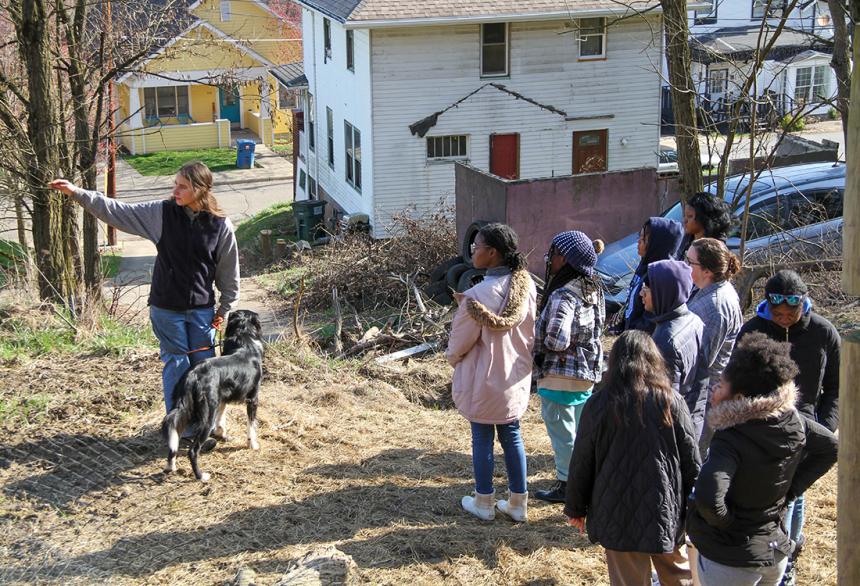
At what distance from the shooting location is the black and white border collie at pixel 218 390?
580 cm

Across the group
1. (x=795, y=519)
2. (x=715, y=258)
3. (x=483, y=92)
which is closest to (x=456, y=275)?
(x=715, y=258)

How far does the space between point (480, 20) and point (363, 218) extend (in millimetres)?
5508

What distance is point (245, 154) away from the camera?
120 feet

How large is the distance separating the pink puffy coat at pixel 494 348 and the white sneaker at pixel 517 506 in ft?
1.60

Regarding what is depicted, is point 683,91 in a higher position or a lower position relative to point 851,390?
higher

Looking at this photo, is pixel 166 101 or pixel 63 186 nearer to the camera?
pixel 63 186

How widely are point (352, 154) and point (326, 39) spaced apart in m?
4.03

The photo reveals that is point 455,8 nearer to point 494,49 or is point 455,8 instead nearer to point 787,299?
point 494,49

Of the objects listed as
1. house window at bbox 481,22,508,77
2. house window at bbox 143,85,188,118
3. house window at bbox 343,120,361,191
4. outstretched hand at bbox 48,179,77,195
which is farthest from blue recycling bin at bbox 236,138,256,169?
outstretched hand at bbox 48,179,77,195

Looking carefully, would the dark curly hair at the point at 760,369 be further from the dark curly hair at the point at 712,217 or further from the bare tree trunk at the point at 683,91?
the bare tree trunk at the point at 683,91

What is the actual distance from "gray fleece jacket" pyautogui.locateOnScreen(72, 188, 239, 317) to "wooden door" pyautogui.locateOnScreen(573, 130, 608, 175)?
764 inches

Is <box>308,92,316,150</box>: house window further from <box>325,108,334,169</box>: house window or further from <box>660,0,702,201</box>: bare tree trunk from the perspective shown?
<box>660,0,702,201</box>: bare tree trunk

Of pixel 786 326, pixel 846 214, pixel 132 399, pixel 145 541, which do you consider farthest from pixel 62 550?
pixel 846 214

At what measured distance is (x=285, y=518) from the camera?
5418 mm
